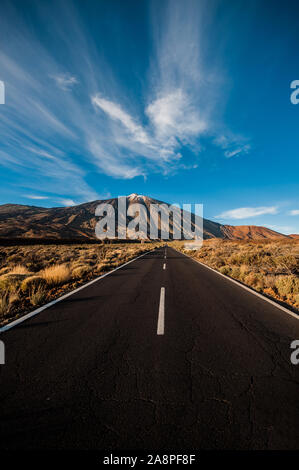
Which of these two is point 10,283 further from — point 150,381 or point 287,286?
point 287,286

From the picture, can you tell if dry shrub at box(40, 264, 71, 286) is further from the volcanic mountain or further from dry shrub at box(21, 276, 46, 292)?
the volcanic mountain

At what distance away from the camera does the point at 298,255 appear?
40.7ft

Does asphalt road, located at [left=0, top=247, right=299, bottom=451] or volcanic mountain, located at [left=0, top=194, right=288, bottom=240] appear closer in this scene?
asphalt road, located at [left=0, top=247, right=299, bottom=451]

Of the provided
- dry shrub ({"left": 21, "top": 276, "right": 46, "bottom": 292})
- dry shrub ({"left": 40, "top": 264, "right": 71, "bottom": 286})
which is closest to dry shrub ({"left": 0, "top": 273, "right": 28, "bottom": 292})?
dry shrub ({"left": 21, "top": 276, "right": 46, "bottom": 292})

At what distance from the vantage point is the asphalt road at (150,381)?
182 cm

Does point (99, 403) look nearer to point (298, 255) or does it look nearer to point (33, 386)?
point (33, 386)

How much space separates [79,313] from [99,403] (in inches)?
117

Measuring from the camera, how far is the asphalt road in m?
1.82

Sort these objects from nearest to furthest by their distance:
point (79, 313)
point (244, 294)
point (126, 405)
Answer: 1. point (126, 405)
2. point (79, 313)
3. point (244, 294)

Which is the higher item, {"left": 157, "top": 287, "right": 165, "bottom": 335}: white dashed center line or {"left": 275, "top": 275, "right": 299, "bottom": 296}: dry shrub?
{"left": 275, "top": 275, "right": 299, "bottom": 296}: dry shrub

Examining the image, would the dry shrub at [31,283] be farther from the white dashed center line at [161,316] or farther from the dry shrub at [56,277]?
the white dashed center line at [161,316]

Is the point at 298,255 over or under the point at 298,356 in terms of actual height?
over

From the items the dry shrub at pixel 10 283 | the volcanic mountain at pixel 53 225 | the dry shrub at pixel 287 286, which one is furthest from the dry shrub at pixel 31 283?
the volcanic mountain at pixel 53 225

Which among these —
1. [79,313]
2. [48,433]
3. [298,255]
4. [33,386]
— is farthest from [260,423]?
[298,255]
